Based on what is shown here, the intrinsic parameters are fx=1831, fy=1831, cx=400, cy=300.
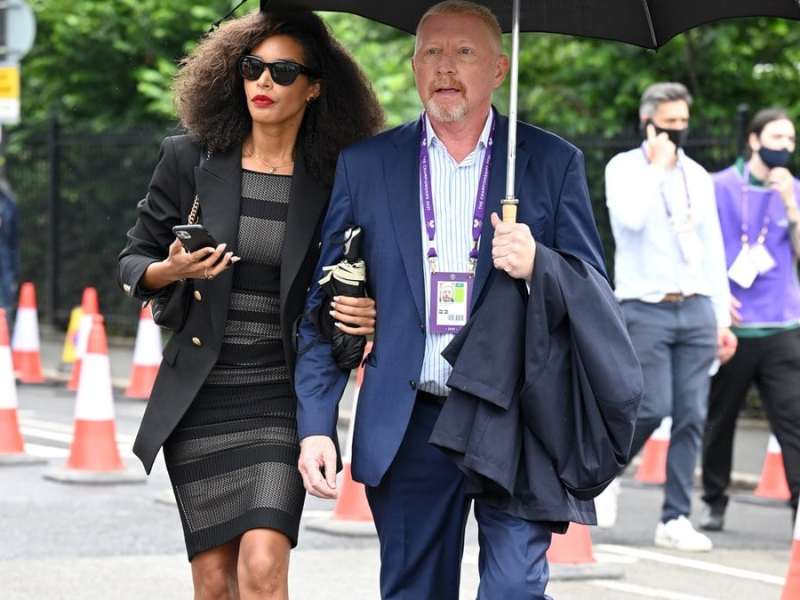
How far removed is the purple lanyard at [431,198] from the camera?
4.66m

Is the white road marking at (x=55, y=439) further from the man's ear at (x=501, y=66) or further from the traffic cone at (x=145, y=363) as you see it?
the man's ear at (x=501, y=66)

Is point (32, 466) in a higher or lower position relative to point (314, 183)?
lower

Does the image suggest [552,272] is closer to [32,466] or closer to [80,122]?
[32,466]

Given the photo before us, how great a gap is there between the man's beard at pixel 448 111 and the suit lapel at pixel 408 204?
12cm

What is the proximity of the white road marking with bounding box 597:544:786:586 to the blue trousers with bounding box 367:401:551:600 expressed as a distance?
3834 mm

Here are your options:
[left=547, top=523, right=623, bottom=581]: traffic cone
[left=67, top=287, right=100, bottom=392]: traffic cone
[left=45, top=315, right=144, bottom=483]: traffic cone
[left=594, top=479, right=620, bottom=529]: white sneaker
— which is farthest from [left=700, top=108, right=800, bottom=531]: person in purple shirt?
[left=67, top=287, right=100, bottom=392]: traffic cone

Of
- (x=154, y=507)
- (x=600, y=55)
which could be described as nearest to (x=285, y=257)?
(x=154, y=507)

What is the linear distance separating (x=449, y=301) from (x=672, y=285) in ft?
14.5

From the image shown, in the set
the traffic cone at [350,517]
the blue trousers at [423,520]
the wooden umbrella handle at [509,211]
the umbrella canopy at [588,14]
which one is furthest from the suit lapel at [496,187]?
the traffic cone at [350,517]

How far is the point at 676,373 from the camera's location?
9.04m

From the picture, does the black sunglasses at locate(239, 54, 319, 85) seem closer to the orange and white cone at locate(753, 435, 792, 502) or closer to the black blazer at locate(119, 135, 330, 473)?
the black blazer at locate(119, 135, 330, 473)

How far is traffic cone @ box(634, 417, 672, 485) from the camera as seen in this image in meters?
11.8

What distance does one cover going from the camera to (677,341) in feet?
29.3

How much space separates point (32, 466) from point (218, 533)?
6.44 m
